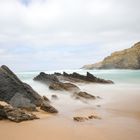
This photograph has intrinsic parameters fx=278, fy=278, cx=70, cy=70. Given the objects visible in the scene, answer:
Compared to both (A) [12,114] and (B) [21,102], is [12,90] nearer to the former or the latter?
(B) [21,102]

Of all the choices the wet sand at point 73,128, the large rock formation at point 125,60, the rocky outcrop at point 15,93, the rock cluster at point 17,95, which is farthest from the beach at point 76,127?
the large rock formation at point 125,60

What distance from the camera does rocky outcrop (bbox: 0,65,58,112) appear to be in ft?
40.3

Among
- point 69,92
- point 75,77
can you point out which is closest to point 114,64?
point 75,77

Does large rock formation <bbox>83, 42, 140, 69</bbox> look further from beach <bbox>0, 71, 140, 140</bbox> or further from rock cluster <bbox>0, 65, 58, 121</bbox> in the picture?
beach <bbox>0, 71, 140, 140</bbox>

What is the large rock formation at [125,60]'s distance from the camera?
93.9 meters

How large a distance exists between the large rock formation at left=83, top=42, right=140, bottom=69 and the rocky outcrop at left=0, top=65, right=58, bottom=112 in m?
81.0

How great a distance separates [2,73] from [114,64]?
9572 centimetres

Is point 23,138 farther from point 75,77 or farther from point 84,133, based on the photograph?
point 75,77

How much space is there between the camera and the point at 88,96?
16.5 metres

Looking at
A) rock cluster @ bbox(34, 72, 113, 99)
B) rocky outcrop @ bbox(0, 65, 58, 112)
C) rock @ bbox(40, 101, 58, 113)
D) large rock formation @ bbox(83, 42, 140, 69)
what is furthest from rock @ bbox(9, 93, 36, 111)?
large rock formation @ bbox(83, 42, 140, 69)

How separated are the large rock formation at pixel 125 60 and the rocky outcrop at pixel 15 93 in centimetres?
8101

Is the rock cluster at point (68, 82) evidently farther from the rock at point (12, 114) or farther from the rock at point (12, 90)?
the rock at point (12, 114)

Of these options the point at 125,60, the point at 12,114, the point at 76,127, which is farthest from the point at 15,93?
the point at 125,60

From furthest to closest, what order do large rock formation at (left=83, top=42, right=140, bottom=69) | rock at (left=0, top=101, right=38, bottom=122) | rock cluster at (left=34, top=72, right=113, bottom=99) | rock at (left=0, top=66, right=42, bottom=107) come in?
large rock formation at (left=83, top=42, right=140, bottom=69) → rock cluster at (left=34, top=72, right=113, bottom=99) → rock at (left=0, top=66, right=42, bottom=107) → rock at (left=0, top=101, right=38, bottom=122)
